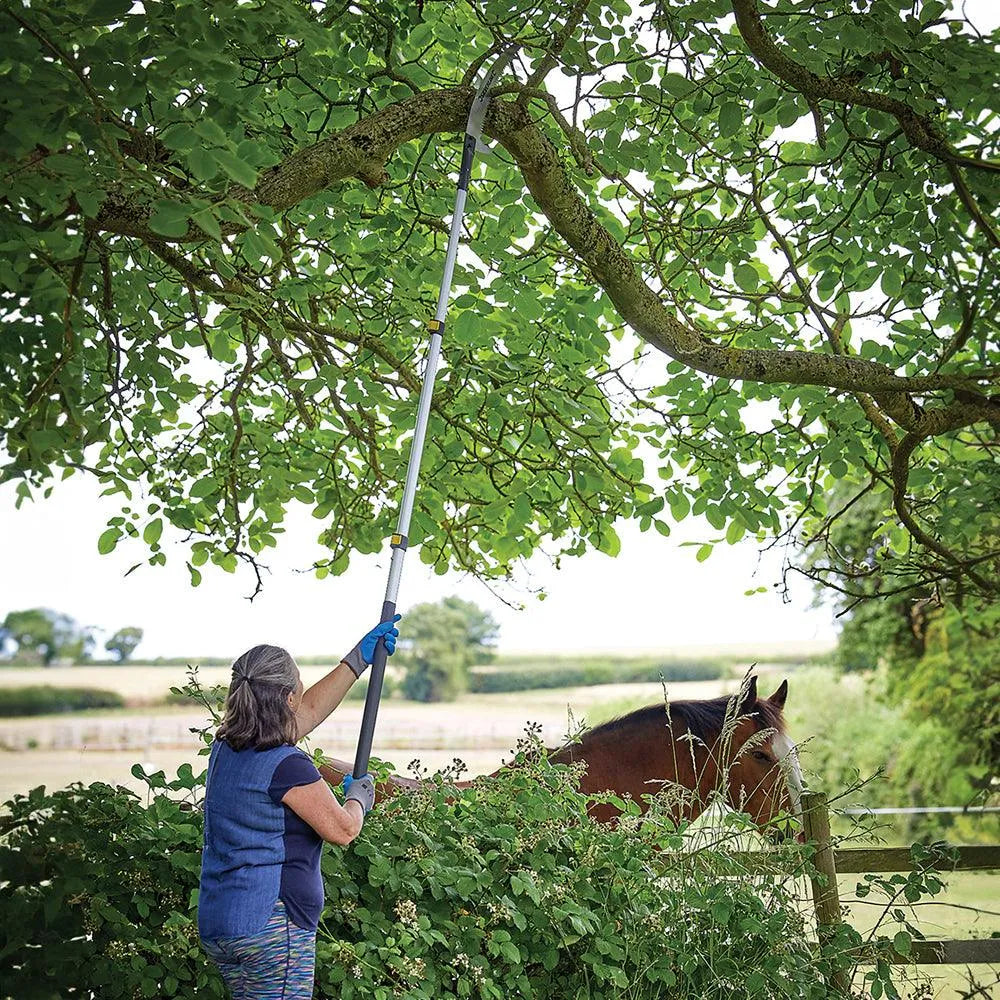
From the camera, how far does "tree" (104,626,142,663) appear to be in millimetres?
9680

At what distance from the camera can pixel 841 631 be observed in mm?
15977

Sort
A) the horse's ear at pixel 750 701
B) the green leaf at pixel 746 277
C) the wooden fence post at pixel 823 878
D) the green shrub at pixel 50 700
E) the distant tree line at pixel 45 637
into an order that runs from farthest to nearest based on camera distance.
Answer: the green shrub at pixel 50 700 → the distant tree line at pixel 45 637 → the horse's ear at pixel 750 701 → the green leaf at pixel 746 277 → the wooden fence post at pixel 823 878

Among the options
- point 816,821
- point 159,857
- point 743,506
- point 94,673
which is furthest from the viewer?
point 94,673

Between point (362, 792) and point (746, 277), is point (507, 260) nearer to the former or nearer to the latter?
point (746, 277)

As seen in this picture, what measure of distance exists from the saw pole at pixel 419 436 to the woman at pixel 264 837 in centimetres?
30

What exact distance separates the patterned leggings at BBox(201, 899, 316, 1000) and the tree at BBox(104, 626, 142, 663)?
24.3 feet

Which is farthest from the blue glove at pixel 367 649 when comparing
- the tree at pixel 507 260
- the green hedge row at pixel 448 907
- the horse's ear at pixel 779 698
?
the horse's ear at pixel 779 698

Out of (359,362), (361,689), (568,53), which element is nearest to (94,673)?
(361,689)

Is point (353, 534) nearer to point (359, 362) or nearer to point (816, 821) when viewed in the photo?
point (359, 362)

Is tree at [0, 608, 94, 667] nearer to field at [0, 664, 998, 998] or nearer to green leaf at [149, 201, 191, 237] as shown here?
field at [0, 664, 998, 998]

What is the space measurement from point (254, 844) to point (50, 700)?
315 inches

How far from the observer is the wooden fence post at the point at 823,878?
3.73 metres

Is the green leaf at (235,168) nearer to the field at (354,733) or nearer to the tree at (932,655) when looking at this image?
the field at (354,733)

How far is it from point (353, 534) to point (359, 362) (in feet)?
4.28
